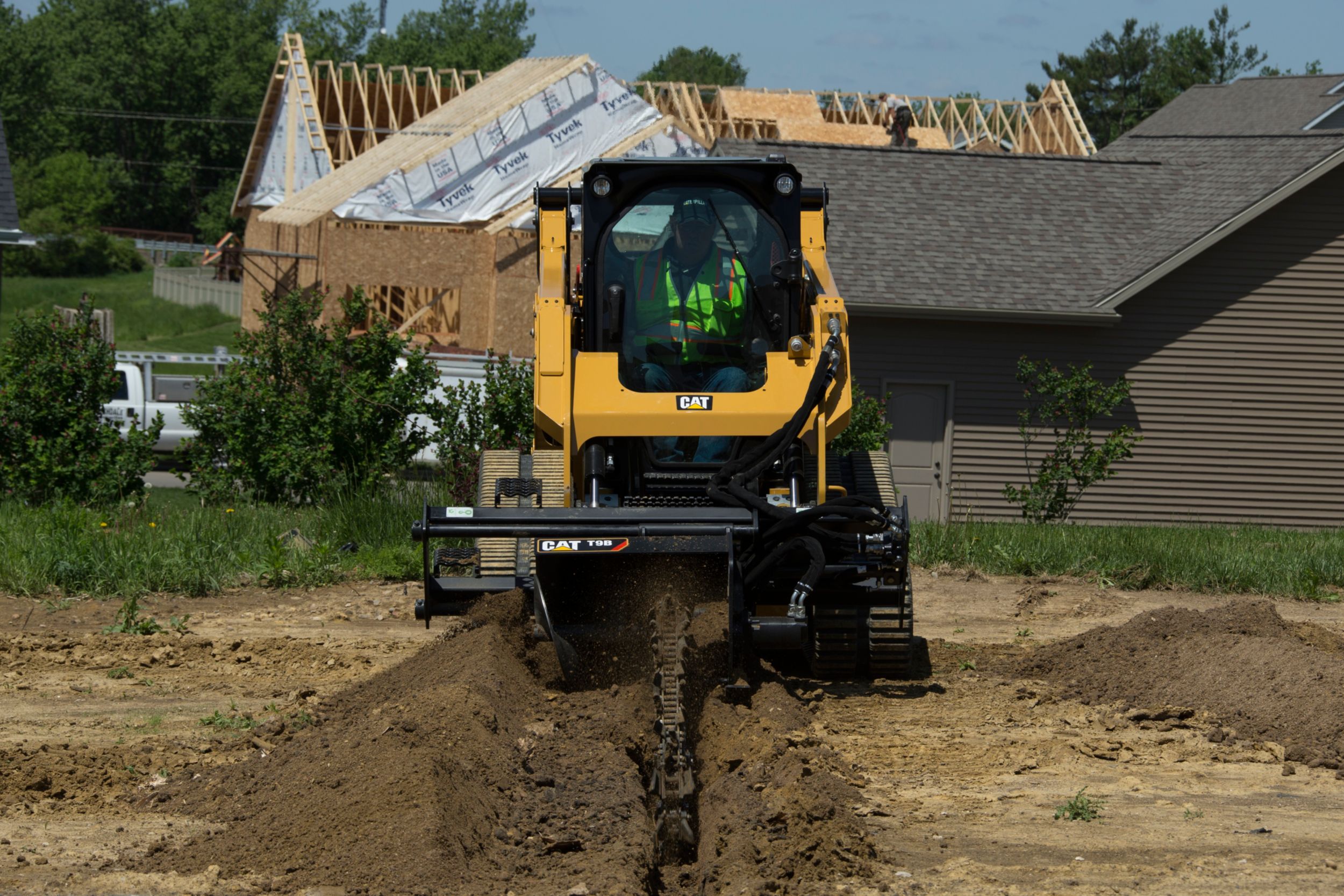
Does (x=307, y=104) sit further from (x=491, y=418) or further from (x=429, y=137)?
(x=491, y=418)

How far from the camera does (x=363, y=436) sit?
16828mm

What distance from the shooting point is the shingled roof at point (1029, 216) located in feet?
67.3

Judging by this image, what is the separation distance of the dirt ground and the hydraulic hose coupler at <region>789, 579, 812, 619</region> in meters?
0.54

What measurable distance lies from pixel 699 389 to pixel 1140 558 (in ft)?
24.0

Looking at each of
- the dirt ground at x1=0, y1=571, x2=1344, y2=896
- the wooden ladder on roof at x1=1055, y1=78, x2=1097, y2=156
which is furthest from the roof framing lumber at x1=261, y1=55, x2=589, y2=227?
the dirt ground at x1=0, y1=571, x2=1344, y2=896

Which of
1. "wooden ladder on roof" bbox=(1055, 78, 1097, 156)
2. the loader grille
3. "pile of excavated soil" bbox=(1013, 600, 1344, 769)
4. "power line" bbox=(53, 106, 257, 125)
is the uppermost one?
"power line" bbox=(53, 106, 257, 125)

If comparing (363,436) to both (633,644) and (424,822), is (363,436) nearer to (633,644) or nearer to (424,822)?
(633,644)

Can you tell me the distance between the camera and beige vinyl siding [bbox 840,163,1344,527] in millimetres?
20969

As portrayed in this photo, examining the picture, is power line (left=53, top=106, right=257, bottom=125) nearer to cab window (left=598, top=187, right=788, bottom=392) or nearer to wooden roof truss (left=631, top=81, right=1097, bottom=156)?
wooden roof truss (left=631, top=81, right=1097, bottom=156)

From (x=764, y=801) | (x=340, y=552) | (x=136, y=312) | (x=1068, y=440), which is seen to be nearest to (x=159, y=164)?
(x=136, y=312)

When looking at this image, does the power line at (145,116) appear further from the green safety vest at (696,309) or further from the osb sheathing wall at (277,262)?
the green safety vest at (696,309)

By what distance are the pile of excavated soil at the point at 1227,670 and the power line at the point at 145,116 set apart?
80538 mm

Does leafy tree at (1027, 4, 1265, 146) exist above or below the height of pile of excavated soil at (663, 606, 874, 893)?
above

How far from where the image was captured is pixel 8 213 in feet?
70.8
